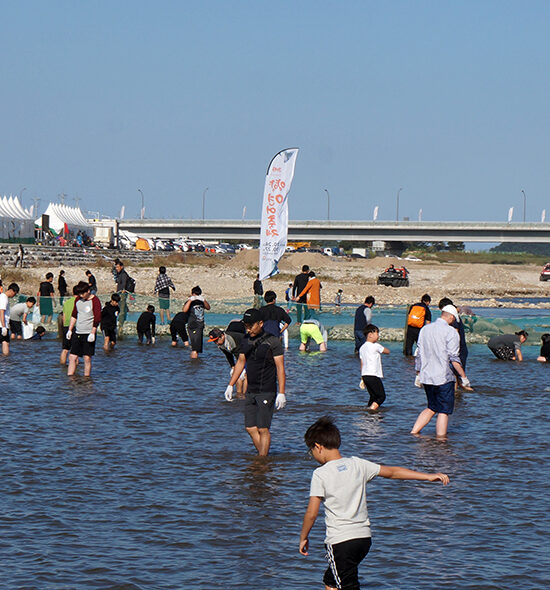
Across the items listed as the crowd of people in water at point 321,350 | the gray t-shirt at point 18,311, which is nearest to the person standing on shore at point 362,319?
the crowd of people in water at point 321,350

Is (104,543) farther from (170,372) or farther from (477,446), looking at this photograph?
(170,372)

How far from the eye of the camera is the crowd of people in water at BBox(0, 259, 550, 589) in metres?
6.09

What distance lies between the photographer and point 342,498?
19.9ft

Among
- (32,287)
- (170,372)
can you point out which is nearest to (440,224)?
(32,287)

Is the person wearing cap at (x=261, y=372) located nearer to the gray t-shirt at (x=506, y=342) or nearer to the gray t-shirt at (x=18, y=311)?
the gray t-shirt at (x=506, y=342)

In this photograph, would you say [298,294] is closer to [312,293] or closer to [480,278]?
[312,293]

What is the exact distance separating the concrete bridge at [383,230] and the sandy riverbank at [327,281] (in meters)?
25.9

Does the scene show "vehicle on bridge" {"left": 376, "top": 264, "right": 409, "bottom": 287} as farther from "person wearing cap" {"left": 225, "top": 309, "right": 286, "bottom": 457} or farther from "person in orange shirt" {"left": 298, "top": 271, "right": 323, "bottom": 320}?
→ "person wearing cap" {"left": 225, "top": 309, "right": 286, "bottom": 457}

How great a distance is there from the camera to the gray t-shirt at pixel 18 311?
A: 1023 inches

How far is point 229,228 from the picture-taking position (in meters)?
129

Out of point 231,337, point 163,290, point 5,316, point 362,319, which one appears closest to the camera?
point 231,337

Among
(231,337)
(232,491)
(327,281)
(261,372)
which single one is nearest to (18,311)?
(231,337)

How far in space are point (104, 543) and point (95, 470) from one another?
285cm

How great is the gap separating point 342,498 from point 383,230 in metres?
117
